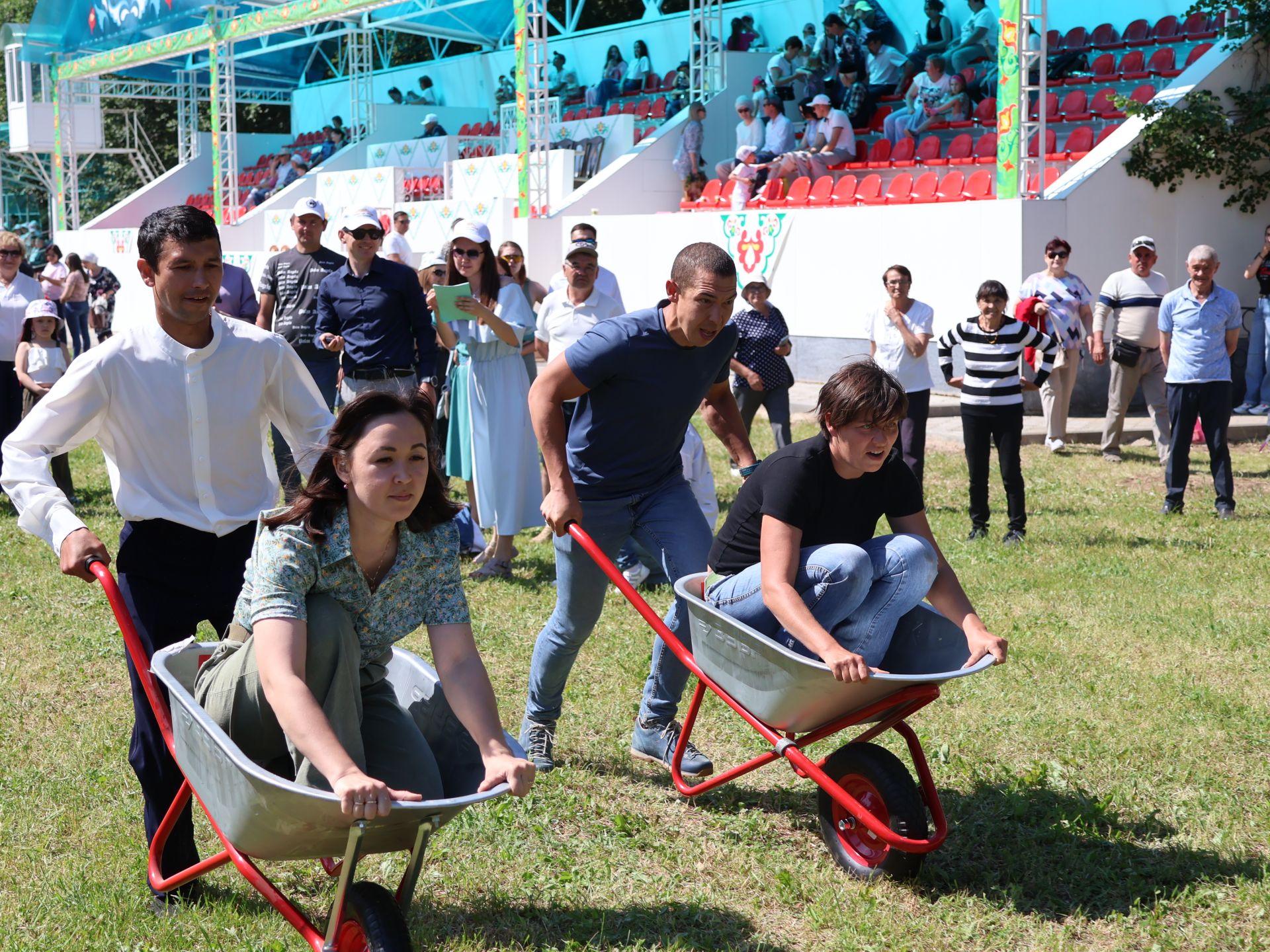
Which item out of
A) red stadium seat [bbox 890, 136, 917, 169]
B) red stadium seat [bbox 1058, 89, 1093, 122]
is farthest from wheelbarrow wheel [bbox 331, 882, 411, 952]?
red stadium seat [bbox 1058, 89, 1093, 122]

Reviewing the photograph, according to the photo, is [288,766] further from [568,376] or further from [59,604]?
[59,604]

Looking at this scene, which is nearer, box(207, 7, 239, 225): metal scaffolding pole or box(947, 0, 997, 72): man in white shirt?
box(947, 0, 997, 72): man in white shirt

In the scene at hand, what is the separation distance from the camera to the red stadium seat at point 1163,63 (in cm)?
1770

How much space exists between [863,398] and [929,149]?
1560 centimetres

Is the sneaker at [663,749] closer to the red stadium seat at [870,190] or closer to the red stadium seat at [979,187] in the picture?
the red stadium seat at [979,187]

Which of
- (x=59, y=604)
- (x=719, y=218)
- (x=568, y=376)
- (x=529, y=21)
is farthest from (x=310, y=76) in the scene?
(x=568, y=376)

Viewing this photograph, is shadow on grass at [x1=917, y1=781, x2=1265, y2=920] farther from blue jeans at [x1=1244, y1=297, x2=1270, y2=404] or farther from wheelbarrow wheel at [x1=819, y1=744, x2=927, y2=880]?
blue jeans at [x1=1244, y1=297, x2=1270, y2=404]

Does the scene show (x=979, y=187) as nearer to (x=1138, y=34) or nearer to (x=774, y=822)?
(x=1138, y=34)

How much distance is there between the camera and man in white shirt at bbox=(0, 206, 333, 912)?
3.48 metres

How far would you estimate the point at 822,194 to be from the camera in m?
17.5

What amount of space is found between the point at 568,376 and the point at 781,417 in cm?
602

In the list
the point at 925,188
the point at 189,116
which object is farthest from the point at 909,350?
the point at 189,116

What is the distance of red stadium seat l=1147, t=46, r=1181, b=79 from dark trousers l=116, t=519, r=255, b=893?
1691cm

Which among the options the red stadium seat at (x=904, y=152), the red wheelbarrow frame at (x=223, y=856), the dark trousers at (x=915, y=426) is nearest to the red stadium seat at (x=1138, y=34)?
the red stadium seat at (x=904, y=152)
